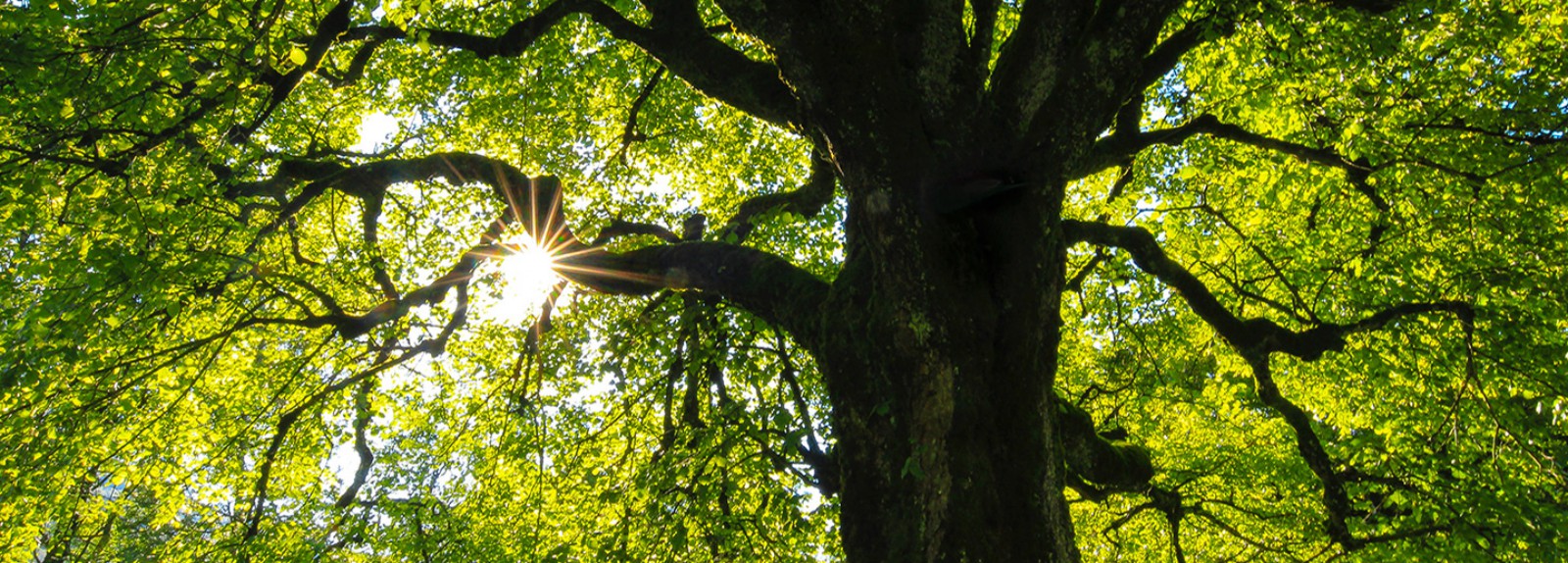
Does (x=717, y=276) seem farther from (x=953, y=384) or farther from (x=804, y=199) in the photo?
(x=804, y=199)

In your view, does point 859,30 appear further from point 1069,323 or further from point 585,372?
point 1069,323

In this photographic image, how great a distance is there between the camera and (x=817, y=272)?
9266mm

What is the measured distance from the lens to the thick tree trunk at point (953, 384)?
146 inches

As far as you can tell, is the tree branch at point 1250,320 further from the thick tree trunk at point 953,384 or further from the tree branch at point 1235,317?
the thick tree trunk at point 953,384

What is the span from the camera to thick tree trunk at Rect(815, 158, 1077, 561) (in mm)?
3711


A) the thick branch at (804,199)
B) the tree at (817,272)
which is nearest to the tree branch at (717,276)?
the tree at (817,272)

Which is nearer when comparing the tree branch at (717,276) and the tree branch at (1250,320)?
the tree branch at (717,276)

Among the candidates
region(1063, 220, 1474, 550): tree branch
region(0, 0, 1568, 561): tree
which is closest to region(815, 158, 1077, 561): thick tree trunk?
region(0, 0, 1568, 561): tree

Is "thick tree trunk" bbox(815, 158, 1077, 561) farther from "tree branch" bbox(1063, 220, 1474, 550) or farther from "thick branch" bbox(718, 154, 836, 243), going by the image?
"thick branch" bbox(718, 154, 836, 243)

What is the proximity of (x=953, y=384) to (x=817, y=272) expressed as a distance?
5.46m

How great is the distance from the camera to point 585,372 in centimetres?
491

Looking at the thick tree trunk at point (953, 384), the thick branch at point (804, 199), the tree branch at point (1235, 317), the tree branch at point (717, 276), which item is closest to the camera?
the thick tree trunk at point (953, 384)

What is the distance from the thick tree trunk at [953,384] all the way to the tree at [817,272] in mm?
18

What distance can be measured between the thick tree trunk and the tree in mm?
18
